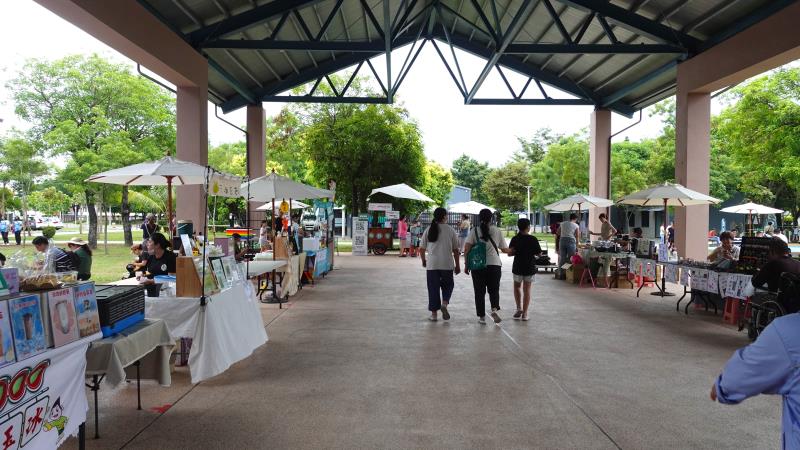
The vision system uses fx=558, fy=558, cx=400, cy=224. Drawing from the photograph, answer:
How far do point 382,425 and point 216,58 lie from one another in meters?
12.2

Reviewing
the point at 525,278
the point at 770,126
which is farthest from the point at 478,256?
the point at 770,126

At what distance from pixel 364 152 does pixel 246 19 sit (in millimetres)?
11414

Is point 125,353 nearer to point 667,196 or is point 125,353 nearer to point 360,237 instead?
point 667,196

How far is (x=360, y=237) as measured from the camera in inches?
875

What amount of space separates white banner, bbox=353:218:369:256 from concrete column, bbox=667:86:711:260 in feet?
40.2

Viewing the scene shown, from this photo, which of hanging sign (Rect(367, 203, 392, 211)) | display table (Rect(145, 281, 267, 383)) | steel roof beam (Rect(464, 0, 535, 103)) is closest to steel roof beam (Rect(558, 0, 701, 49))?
steel roof beam (Rect(464, 0, 535, 103))

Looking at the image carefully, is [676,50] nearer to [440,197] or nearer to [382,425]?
[382,425]

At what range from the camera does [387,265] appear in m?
17.6

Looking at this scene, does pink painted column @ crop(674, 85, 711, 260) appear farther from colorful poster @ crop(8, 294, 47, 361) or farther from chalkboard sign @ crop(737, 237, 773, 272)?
colorful poster @ crop(8, 294, 47, 361)

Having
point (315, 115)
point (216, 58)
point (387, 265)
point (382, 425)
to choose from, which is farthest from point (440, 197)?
point (382, 425)

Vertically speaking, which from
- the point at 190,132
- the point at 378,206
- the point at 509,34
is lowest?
the point at 378,206

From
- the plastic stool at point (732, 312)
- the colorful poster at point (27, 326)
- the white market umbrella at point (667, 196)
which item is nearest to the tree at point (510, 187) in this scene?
the white market umbrella at point (667, 196)

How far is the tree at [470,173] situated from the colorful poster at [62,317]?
6559 cm

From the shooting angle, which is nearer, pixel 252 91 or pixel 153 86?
pixel 252 91
